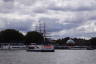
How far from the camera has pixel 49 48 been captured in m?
187

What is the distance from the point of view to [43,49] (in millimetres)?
187000

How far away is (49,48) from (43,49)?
3345 millimetres
